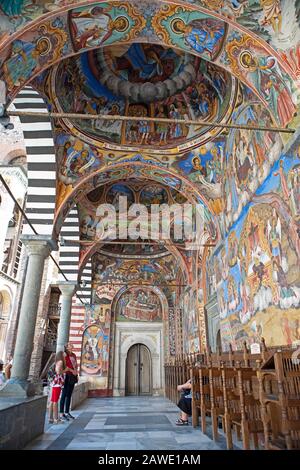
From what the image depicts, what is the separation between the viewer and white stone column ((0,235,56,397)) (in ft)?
18.8

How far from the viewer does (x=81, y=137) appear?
8859 millimetres

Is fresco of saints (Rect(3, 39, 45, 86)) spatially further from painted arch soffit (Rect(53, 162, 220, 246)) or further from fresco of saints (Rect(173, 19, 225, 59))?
painted arch soffit (Rect(53, 162, 220, 246))

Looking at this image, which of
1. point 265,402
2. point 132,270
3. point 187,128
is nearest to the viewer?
point 265,402

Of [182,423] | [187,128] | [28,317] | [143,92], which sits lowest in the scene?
[182,423]

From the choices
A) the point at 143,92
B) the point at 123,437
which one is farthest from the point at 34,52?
the point at 123,437

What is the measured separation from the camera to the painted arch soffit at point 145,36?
5117 mm

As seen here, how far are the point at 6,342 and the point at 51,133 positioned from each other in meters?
13.3

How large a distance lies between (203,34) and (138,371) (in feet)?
50.0

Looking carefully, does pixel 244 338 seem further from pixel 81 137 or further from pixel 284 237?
pixel 81 137

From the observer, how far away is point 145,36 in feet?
19.7

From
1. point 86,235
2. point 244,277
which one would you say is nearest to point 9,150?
point 86,235

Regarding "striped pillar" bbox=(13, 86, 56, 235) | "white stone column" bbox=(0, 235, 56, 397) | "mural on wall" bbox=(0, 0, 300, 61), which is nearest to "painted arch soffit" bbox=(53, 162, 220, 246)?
"striped pillar" bbox=(13, 86, 56, 235)

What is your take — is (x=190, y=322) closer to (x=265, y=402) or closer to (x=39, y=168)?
(x=39, y=168)

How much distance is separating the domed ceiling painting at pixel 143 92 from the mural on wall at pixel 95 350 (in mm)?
10383
